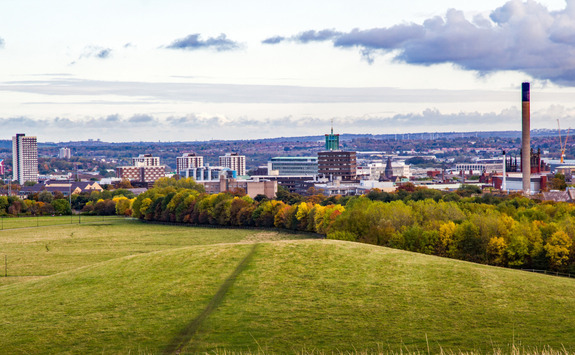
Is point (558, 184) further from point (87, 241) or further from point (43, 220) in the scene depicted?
point (87, 241)

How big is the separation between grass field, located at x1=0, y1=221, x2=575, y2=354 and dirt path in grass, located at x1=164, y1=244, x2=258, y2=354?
0.09 metres

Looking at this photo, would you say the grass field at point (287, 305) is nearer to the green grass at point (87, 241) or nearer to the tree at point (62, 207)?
the green grass at point (87, 241)

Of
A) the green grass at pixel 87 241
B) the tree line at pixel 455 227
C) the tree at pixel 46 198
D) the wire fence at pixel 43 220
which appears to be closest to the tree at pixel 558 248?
the tree line at pixel 455 227

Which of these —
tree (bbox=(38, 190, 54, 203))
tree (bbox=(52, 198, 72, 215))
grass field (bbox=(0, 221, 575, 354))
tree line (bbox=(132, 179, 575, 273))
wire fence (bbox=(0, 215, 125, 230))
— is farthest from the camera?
tree (bbox=(38, 190, 54, 203))

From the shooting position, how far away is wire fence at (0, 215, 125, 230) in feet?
385

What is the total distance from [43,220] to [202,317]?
329 feet

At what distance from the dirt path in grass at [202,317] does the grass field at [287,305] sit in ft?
0.29

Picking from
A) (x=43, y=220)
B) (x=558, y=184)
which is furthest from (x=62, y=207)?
(x=558, y=184)

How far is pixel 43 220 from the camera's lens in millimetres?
128500

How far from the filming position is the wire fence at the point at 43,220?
117312 millimetres

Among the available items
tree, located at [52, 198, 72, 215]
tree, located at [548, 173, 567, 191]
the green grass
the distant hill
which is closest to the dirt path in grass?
the distant hill

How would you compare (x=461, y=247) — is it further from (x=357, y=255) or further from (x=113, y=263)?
(x=113, y=263)

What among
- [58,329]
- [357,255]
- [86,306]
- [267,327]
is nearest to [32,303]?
[86,306]

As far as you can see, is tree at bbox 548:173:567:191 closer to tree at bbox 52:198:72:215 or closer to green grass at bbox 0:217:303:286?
green grass at bbox 0:217:303:286
